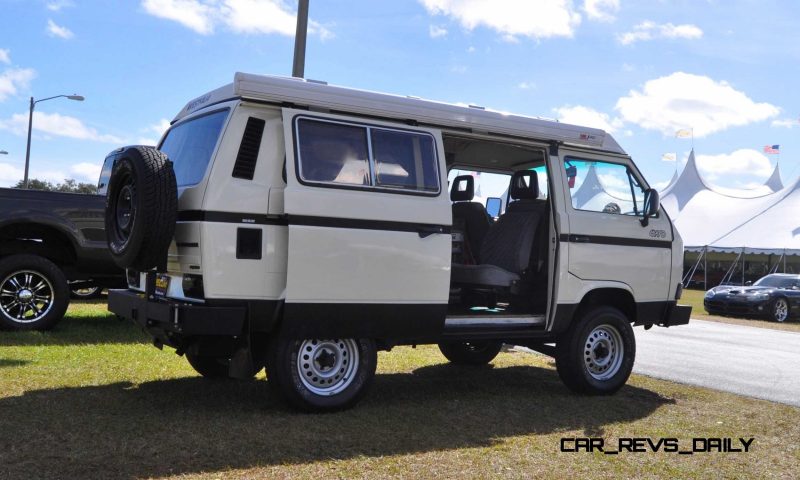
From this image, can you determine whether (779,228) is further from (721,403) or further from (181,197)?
(181,197)

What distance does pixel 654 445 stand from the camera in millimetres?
5547

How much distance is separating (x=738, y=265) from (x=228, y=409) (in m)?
30.7

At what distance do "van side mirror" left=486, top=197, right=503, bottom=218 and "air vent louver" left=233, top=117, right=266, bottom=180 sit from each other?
12.4ft

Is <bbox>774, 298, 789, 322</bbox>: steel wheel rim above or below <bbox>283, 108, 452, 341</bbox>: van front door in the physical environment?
below

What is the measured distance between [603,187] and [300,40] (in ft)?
15.1

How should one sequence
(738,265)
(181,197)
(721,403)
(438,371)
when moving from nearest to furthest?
(181,197)
(721,403)
(438,371)
(738,265)

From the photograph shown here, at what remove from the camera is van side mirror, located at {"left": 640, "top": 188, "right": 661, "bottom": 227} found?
24.9 feet

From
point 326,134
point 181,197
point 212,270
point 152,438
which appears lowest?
point 152,438

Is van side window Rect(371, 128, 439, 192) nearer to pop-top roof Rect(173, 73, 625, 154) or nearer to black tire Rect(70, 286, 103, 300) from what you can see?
pop-top roof Rect(173, 73, 625, 154)

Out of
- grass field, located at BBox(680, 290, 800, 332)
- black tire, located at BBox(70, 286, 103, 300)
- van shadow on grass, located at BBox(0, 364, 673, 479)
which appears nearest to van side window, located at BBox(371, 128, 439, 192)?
van shadow on grass, located at BBox(0, 364, 673, 479)

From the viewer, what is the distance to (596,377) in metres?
7.34

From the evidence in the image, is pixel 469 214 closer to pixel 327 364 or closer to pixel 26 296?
pixel 327 364

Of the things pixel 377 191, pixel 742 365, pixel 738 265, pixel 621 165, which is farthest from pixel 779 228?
pixel 377 191

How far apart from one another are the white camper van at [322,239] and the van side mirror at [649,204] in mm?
531
